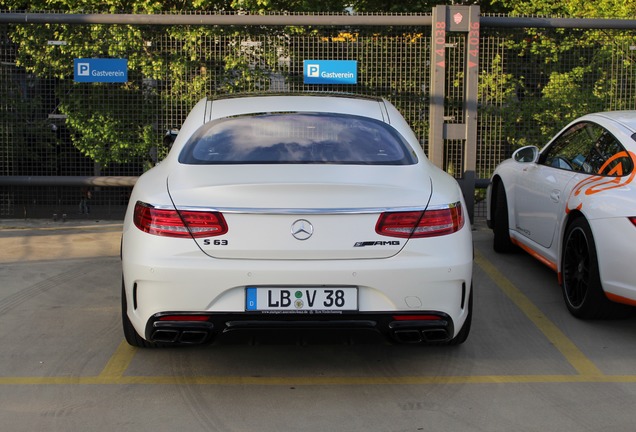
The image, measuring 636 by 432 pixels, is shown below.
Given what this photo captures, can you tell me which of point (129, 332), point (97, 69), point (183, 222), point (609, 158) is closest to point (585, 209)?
point (609, 158)

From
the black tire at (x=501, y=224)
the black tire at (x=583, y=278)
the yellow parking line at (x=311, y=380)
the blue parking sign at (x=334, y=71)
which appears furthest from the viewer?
the blue parking sign at (x=334, y=71)

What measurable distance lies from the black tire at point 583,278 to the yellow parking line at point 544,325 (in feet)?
0.78

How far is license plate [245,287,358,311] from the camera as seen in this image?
4.05 m

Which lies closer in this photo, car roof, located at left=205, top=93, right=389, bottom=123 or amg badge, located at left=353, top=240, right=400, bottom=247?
amg badge, located at left=353, top=240, right=400, bottom=247

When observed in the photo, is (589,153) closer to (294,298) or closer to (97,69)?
(294,298)

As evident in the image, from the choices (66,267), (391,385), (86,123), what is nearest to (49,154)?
(86,123)

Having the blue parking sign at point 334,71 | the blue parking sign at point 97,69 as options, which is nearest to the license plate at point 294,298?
the blue parking sign at point 334,71

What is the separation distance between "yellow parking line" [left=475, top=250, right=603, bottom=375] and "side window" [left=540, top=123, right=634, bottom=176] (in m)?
1.06

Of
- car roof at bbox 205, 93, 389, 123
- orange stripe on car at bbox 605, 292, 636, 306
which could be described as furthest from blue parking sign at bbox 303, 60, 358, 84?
orange stripe on car at bbox 605, 292, 636, 306

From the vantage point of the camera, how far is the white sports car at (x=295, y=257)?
4.05 m

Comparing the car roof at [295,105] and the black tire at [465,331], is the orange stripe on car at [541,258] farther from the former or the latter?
the car roof at [295,105]

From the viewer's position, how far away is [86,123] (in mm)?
10031

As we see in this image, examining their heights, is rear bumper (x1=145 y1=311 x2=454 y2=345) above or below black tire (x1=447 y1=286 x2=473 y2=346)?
above

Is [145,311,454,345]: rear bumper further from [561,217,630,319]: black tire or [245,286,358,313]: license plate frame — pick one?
[561,217,630,319]: black tire
